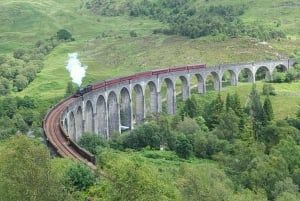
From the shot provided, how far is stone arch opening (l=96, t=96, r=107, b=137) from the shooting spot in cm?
8300

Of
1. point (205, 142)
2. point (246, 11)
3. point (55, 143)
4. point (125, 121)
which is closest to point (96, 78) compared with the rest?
point (125, 121)

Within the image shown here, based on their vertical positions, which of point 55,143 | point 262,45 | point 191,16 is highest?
point 191,16

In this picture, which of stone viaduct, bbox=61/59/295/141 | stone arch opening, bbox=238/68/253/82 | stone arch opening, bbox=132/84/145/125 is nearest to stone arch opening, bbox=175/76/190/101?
stone viaduct, bbox=61/59/295/141

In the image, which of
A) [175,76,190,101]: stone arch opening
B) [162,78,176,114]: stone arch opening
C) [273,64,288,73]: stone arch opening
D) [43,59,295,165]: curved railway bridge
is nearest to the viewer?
[43,59,295,165]: curved railway bridge

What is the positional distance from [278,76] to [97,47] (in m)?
64.3

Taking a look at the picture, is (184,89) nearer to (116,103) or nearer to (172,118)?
(116,103)

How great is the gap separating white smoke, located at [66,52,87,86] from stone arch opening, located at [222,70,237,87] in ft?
109

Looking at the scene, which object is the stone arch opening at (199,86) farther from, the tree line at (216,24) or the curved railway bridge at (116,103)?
the tree line at (216,24)

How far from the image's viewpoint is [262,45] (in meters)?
139

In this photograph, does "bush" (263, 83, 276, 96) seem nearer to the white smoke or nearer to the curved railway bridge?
the curved railway bridge

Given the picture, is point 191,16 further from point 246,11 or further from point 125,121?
point 125,121

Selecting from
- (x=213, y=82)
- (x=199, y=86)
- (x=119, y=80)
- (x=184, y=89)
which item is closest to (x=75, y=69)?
(x=184, y=89)

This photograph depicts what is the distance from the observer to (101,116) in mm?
83625

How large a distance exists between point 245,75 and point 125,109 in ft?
139
